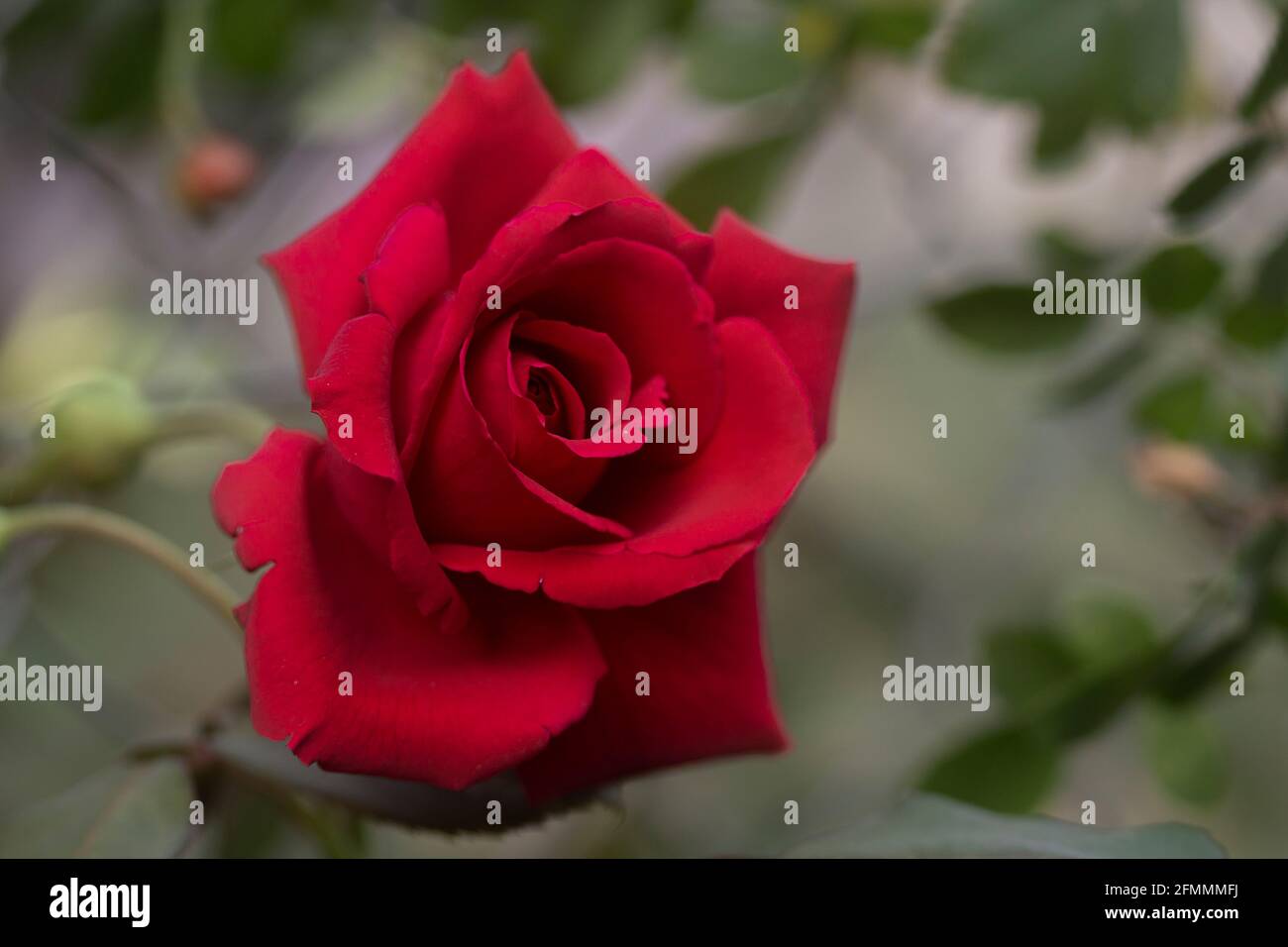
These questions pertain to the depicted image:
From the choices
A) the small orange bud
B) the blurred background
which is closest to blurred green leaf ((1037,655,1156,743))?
the blurred background

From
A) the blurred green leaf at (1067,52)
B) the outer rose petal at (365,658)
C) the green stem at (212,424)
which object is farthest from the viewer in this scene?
the blurred green leaf at (1067,52)

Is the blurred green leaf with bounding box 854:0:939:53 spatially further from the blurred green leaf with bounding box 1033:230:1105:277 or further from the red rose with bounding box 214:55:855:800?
the red rose with bounding box 214:55:855:800

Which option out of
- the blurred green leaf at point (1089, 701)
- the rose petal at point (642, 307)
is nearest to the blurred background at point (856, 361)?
the blurred green leaf at point (1089, 701)

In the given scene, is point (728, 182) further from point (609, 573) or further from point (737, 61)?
point (609, 573)

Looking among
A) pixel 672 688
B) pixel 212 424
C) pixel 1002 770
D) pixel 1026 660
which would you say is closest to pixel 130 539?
pixel 212 424

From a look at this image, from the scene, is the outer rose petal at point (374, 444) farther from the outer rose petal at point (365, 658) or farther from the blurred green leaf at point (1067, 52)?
the blurred green leaf at point (1067, 52)
